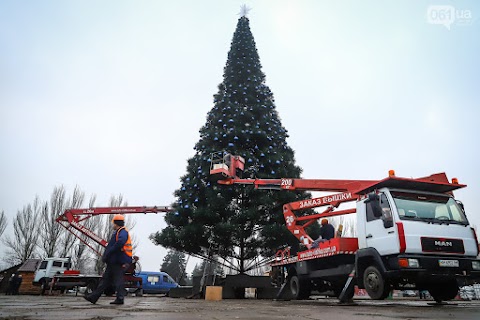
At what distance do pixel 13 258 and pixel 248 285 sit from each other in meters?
32.6

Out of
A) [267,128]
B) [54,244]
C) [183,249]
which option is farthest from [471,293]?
[54,244]

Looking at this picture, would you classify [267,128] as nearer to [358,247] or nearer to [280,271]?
[280,271]

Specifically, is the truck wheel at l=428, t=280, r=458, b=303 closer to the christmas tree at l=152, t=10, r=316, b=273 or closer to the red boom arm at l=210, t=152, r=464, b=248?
the red boom arm at l=210, t=152, r=464, b=248

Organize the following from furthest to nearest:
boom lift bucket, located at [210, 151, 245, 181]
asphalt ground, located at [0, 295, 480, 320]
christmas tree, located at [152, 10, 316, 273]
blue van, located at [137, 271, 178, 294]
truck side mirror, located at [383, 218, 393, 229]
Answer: blue van, located at [137, 271, 178, 294]
christmas tree, located at [152, 10, 316, 273]
boom lift bucket, located at [210, 151, 245, 181]
truck side mirror, located at [383, 218, 393, 229]
asphalt ground, located at [0, 295, 480, 320]

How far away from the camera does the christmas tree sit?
1372cm

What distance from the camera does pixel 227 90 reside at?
1742 centimetres

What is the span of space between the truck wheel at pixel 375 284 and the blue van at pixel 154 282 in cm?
1970

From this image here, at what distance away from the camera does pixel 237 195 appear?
1455 centimetres

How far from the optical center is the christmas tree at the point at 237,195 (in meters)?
13.7

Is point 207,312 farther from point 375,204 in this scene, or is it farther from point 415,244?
point 375,204

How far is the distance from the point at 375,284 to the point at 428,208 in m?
2.12

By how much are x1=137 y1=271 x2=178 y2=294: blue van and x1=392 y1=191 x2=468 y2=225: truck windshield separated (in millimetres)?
20470

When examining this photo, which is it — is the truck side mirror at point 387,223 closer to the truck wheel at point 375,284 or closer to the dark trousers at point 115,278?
the truck wheel at point 375,284

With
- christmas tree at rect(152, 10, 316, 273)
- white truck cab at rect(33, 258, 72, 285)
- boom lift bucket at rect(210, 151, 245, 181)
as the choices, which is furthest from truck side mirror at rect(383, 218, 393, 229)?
white truck cab at rect(33, 258, 72, 285)
